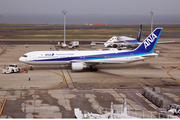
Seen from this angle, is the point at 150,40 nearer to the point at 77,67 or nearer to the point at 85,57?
the point at 85,57

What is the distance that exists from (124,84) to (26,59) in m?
21.4

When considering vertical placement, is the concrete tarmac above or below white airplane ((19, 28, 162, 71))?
below

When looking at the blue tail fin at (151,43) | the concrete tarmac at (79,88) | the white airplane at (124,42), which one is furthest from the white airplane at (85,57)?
the white airplane at (124,42)

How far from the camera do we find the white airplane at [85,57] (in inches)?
1854

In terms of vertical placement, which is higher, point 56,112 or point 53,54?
point 53,54

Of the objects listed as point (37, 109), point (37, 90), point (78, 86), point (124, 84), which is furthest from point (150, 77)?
point (37, 109)

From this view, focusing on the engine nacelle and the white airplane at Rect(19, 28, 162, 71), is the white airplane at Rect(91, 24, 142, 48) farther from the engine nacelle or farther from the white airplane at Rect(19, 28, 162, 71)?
the engine nacelle

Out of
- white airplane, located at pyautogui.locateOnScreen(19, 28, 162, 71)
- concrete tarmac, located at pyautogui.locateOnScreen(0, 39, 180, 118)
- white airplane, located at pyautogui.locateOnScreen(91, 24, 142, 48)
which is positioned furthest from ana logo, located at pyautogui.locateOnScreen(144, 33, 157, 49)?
white airplane, located at pyautogui.locateOnScreen(91, 24, 142, 48)

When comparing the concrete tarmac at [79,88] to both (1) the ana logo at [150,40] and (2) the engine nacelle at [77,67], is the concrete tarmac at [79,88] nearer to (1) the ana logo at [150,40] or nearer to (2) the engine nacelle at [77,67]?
(2) the engine nacelle at [77,67]

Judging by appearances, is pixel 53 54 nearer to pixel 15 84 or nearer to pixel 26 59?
pixel 26 59

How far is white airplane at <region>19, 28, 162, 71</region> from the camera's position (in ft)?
155

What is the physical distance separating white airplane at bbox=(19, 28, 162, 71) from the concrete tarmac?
6.75ft

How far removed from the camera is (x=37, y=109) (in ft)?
90.9

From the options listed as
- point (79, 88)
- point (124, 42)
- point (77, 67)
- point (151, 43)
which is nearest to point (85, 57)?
point (77, 67)
